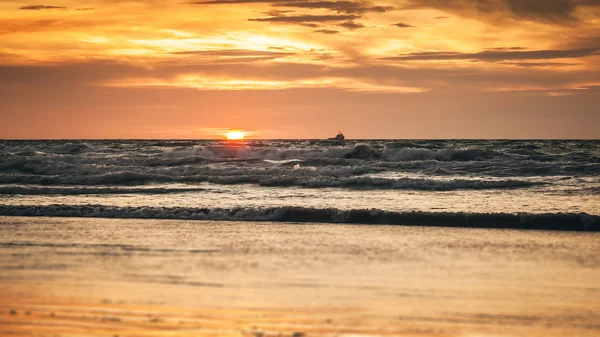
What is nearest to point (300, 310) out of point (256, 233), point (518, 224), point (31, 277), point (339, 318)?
point (339, 318)

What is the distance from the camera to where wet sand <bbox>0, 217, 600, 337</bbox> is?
6.50m

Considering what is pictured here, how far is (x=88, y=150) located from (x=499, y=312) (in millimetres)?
46591

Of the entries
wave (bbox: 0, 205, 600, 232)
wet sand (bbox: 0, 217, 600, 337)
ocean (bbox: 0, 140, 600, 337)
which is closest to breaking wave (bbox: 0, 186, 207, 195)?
ocean (bbox: 0, 140, 600, 337)

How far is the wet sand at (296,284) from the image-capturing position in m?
6.50

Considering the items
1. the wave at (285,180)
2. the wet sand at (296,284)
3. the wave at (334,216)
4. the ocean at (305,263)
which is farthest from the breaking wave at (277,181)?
the wet sand at (296,284)

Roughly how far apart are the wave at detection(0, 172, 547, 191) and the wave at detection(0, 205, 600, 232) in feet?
25.3

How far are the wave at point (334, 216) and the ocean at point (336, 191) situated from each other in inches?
1.0

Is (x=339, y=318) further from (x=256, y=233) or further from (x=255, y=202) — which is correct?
(x=255, y=202)

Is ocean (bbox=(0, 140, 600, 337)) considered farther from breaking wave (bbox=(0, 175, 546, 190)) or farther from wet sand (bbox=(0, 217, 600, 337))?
breaking wave (bbox=(0, 175, 546, 190))

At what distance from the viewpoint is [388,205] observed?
18.4 m

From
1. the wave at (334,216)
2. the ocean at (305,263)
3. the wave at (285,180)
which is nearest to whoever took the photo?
the ocean at (305,263)

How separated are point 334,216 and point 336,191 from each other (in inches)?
285

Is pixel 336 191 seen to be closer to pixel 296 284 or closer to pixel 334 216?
pixel 334 216

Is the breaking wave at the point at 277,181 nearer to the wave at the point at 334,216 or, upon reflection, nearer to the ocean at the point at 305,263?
the ocean at the point at 305,263
